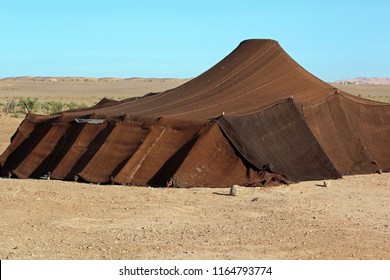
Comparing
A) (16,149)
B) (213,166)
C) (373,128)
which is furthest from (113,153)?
(373,128)

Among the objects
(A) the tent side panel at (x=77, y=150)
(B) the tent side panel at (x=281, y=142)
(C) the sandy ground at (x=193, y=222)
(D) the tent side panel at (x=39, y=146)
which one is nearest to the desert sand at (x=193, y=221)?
(C) the sandy ground at (x=193, y=222)

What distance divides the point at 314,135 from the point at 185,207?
411cm

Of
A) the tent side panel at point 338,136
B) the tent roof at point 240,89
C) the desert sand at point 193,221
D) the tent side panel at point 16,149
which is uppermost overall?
the tent roof at point 240,89

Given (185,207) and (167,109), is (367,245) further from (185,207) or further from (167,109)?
Answer: (167,109)

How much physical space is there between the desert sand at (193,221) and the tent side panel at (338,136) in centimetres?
103

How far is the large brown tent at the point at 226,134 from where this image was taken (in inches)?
518

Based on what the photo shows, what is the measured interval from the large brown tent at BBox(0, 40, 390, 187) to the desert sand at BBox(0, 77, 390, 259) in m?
0.51

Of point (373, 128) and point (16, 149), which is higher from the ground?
point (373, 128)

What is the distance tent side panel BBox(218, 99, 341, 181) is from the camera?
13367 millimetres

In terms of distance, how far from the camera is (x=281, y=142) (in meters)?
13.9

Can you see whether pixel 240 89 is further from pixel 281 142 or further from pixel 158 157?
pixel 158 157

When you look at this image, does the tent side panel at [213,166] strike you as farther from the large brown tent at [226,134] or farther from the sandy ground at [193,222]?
the sandy ground at [193,222]

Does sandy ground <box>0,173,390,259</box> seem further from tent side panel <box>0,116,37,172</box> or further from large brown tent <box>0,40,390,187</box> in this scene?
tent side panel <box>0,116,37,172</box>

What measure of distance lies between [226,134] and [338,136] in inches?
109
